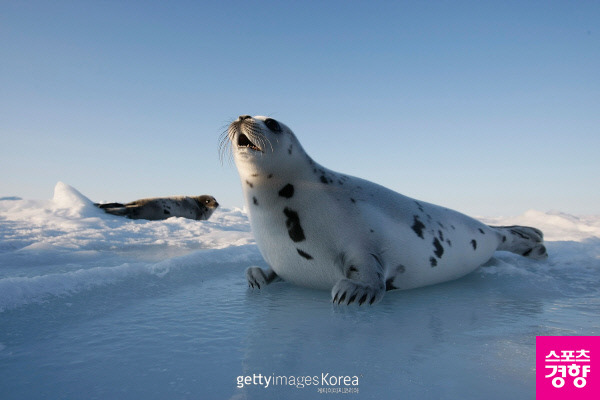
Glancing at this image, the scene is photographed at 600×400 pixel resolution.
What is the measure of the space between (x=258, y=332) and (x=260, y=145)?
4.75ft


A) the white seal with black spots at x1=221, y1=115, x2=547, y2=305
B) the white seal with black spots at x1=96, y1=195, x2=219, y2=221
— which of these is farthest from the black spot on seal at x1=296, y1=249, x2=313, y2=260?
the white seal with black spots at x1=96, y1=195, x2=219, y2=221

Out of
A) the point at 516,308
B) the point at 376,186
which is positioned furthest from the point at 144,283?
the point at 516,308

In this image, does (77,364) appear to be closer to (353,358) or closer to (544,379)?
(353,358)

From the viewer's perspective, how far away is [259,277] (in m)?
3.38

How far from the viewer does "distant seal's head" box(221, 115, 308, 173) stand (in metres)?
2.99

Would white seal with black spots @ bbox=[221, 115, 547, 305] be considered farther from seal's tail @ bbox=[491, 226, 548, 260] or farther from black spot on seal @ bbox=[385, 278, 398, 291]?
seal's tail @ bbox=[491, 226, 548, 260]

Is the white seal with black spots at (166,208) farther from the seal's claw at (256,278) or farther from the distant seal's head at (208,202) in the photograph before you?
the seal's claw at (256,278)

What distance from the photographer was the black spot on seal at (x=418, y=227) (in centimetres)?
345

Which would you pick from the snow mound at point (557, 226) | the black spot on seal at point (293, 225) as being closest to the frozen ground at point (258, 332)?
the black spot on seal at point (293, 225)

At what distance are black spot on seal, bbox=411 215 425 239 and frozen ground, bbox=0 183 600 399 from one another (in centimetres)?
50

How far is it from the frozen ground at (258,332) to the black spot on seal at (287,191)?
0.77 meters

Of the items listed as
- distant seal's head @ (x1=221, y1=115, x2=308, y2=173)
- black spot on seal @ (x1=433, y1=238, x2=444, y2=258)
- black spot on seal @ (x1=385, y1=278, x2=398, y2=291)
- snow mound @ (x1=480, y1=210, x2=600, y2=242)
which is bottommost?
black spot on seal @ (x1=385, y1=278, x2=398, y2=291)

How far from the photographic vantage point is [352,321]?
2.26 metres

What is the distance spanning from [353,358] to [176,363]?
744 mm
